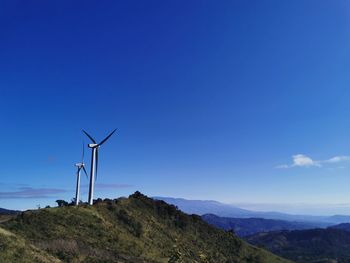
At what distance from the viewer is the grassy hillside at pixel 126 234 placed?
279 ft

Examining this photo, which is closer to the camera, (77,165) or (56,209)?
(56,209)

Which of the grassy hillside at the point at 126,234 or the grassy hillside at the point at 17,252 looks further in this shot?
the grassy hillside at the point at 126,234

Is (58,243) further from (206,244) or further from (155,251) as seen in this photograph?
(206,244)

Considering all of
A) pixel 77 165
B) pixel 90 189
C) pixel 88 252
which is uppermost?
pixel 77 165

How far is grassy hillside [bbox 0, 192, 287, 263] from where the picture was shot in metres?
84.9

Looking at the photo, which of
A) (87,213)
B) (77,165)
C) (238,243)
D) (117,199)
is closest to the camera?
(87,213)

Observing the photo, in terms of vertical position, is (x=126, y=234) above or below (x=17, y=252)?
above

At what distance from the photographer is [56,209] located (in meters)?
107

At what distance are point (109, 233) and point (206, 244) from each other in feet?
179

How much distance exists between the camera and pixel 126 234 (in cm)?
11469

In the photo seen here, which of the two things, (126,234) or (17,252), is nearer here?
(17,252)

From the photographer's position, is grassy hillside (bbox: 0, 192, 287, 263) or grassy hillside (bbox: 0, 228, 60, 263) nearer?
grassy hillside (bbox: 0, 228, 60, 263)

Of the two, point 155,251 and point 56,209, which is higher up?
point 56,209

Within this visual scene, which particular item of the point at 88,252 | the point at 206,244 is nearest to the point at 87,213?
the point at 88,252
